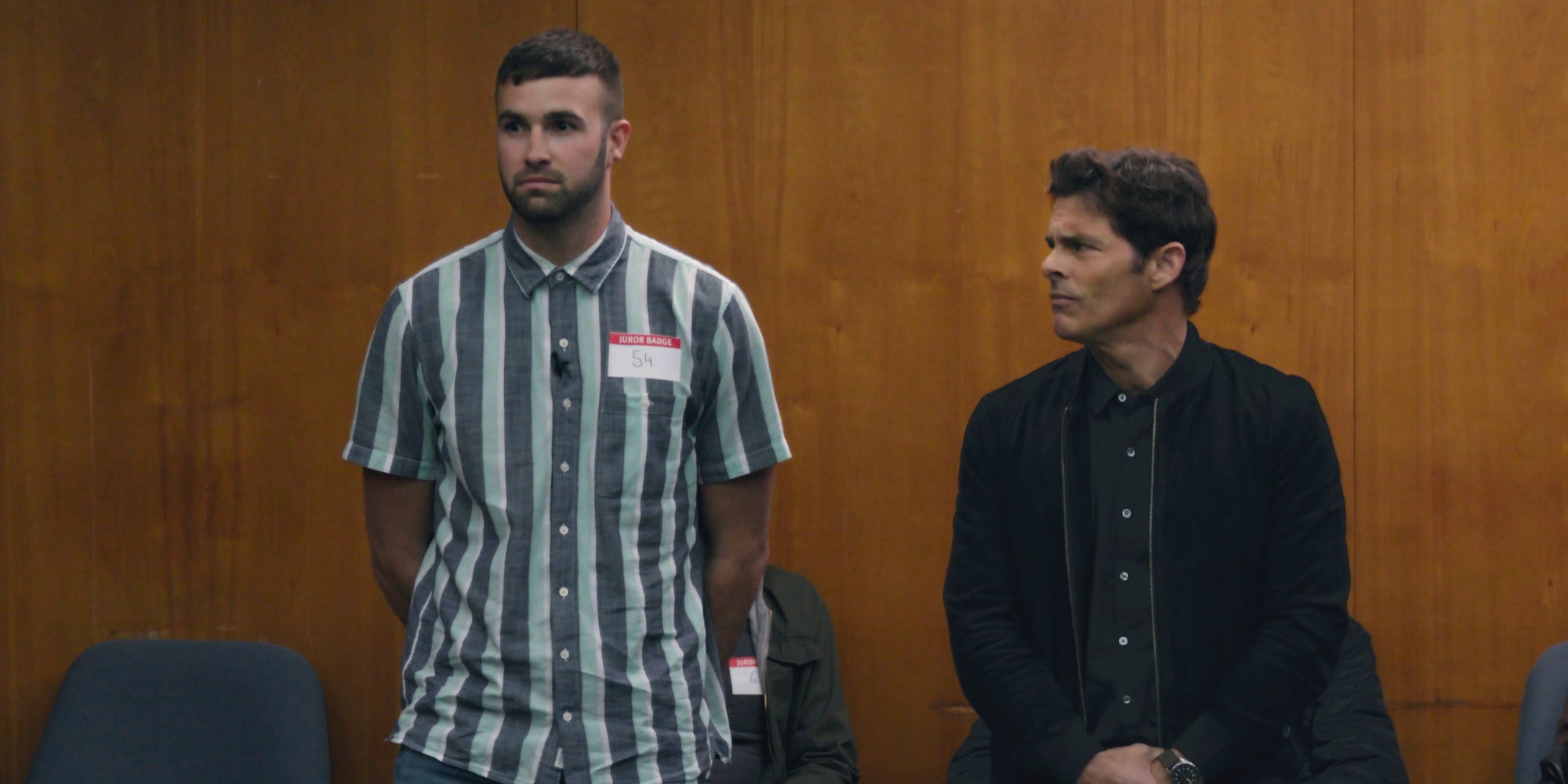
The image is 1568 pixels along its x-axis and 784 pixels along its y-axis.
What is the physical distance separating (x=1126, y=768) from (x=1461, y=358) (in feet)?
5.55

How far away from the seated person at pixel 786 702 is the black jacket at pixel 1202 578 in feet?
2.90

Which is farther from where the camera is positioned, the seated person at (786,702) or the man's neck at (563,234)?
the seated person at (786,702)

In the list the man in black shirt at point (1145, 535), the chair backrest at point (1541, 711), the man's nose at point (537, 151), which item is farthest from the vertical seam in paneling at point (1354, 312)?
the man's nose at point (537, 151)

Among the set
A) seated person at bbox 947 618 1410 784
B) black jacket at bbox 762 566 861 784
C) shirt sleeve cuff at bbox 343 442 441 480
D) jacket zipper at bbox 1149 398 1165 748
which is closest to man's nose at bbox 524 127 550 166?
shirt sleeve cuff at bbox 343 442 441 480

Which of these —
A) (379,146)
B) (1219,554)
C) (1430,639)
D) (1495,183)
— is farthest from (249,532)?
(1495,183)

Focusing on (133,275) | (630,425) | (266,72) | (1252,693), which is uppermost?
(266,72)

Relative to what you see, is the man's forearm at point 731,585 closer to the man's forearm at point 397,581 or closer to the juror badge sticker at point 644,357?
the juror badge sticker at point 644,357

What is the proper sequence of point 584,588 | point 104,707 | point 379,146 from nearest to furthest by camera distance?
point 584,588, point 104,707, point 379,146

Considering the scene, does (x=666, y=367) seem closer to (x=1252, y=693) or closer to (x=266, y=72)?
(x=1252, y=693)

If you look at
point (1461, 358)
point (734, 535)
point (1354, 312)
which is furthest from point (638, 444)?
point (1461, 358)

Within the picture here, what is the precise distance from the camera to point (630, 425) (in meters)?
1.93

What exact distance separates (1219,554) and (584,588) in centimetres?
92

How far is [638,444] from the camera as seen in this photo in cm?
193

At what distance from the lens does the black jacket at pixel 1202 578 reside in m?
2.06
